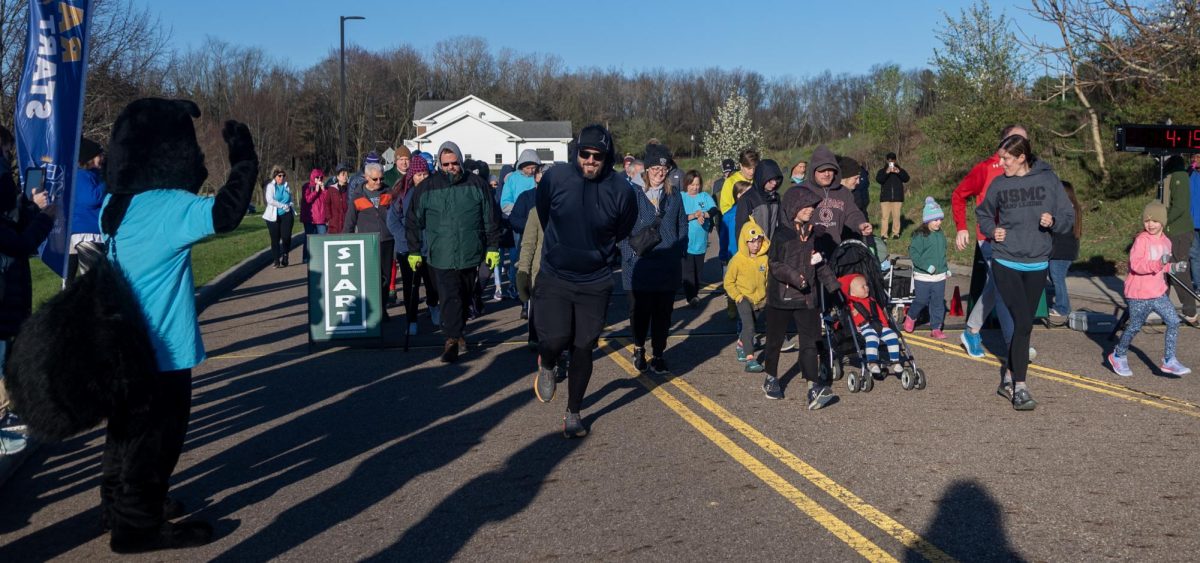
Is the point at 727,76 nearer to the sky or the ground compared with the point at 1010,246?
nearer to the sky

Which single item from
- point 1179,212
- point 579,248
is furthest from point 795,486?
point 1179,212

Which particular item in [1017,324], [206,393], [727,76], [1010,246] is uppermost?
[727,76]

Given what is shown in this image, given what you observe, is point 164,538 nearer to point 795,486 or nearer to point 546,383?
point 546,383

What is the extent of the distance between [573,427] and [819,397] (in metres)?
1.91

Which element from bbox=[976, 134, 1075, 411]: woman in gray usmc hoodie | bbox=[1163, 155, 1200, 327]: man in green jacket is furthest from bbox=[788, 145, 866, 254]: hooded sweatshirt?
bbox=[1163, 155, 1200, 327]: man in green jacket

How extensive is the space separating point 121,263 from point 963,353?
771 centimetres

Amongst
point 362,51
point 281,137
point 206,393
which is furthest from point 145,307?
point 362,51

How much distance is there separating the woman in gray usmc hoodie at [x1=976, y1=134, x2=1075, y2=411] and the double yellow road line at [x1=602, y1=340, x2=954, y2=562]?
208 cm

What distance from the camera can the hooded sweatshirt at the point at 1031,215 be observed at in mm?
7871

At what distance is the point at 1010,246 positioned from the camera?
26.0 ft

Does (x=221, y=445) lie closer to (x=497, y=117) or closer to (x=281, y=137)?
(x=281, y=137)

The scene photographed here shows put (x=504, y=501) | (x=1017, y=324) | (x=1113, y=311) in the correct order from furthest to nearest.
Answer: (x=1113, y=311)
(x=1017, y=324)
(x=504, y=501)

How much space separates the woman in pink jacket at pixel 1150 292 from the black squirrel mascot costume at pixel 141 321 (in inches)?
284

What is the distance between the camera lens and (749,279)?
9578mm
